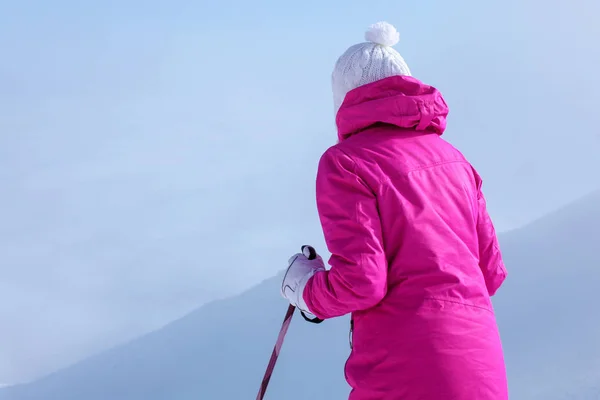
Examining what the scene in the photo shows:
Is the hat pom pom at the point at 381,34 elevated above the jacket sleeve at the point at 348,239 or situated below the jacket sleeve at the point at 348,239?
above

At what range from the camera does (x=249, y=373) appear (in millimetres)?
4613

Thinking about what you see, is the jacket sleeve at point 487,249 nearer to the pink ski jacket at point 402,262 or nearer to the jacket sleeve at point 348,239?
the pink ski jacket at point 402,262

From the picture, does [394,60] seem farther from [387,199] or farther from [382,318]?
[382,318]

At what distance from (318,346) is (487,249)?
282cm

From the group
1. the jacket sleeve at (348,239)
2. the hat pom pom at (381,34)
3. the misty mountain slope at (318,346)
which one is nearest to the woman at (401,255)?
the jacket sleeve at (348,239)

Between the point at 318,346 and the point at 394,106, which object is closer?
the point at 394,106

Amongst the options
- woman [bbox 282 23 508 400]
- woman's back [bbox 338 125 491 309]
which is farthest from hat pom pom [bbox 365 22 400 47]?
woman's back [bbox 338 125 491 309]

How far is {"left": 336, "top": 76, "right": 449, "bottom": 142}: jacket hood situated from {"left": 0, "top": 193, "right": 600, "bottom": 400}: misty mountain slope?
230cm

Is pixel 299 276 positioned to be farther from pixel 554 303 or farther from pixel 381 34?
pixel 554 303

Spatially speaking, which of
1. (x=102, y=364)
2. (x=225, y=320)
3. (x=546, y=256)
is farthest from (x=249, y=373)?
(x=546, y=256)

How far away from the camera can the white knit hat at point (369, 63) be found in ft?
6.08

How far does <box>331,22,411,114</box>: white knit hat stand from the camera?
1854mm

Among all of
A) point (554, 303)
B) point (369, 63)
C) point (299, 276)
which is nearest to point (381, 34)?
point (369, 63)

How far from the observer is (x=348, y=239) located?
1.63 m
